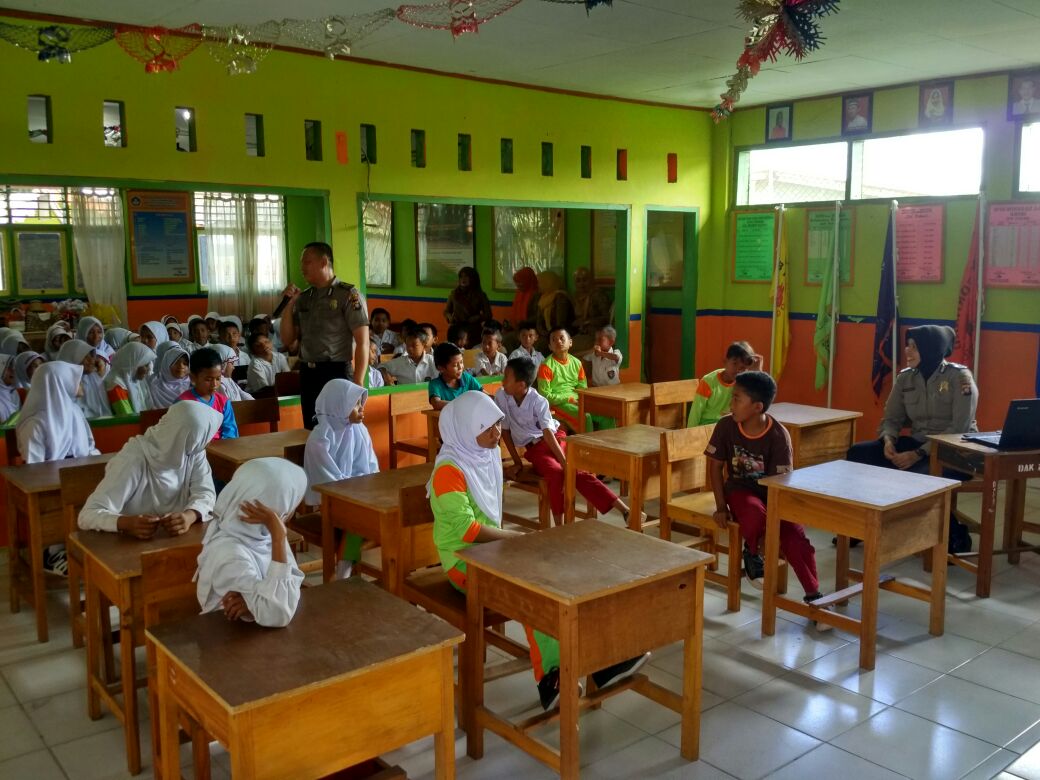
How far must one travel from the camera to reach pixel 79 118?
4926 millimetres

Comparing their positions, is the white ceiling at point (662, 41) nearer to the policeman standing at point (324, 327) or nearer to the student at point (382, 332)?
the policeman standing at point (324, 327)

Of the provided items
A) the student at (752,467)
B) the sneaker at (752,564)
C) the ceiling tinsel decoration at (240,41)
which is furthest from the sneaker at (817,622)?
the ceiling tinsel decoration at (240,41)

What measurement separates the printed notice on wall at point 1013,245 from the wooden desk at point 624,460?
3.48 metres

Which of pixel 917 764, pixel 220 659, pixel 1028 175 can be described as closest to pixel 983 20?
pixel 1028 175

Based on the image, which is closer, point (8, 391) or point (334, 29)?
point (334, 29)

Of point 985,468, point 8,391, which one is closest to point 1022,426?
point 985,468

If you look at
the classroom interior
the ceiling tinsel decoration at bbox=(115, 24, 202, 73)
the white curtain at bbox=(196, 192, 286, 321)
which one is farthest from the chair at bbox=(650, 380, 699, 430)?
the white curtain at bbox=(196, 192, 286, 321)

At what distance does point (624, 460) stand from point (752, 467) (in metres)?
0.65

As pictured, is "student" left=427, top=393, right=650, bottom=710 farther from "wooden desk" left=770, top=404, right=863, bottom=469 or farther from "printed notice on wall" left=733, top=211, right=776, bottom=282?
"printed notice on wall" left=733, top=211, right=776, bottom=282

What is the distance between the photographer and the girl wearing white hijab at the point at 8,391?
5324 millimetres

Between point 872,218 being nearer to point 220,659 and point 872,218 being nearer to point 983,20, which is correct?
point 983,20

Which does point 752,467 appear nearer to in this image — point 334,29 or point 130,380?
point 334,29

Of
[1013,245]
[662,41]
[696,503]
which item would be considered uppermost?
[662,41]

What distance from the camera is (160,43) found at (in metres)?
5.11
